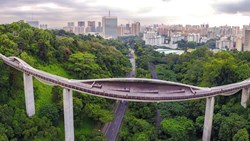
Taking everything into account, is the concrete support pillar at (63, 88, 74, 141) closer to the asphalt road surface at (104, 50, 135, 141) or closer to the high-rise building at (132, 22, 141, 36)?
the asphalt road surface at (104, 50, 135, 141)

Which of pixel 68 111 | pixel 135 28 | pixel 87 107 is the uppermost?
→ pixel 135 28

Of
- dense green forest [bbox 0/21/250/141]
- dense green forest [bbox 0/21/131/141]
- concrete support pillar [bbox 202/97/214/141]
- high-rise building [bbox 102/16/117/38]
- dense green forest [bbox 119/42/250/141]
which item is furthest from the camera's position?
high-rise building [bbox 102/16/117/38]

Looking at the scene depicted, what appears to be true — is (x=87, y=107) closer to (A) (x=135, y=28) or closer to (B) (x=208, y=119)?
(B) (x=208, y=119)

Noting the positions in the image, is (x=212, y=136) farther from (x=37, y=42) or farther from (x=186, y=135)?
(x=37, y=42)

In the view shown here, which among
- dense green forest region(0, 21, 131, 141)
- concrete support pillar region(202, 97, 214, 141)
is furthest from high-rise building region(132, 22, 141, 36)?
concrete support pillar region(202, 97, 214, 141)

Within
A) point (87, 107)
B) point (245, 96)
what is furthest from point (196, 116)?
point (87, 107)

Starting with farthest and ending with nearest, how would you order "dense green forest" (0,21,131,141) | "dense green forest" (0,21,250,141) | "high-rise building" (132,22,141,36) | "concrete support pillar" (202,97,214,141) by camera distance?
"high-rise building" (132,22,141,36), "concrete support pillar" (202,97,214,141), "dense green forest" (0,21,250,141), "dense green forest" (0,21,131,141)

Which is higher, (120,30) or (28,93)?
(120,30)

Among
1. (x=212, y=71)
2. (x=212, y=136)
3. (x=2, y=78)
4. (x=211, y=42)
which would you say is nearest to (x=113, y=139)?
(x=212, y=136)
